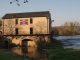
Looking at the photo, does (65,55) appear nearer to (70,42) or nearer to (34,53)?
(34,53)

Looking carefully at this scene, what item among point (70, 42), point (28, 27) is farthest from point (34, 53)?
point (70, 42)

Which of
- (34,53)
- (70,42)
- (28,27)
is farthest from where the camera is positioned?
(70,42)

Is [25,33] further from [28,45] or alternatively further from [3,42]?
[3,42]

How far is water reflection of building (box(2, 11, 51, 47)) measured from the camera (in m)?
48.3

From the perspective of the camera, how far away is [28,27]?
164ft

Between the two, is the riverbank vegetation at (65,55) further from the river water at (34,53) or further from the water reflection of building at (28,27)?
the water reflection of building at (28,27)

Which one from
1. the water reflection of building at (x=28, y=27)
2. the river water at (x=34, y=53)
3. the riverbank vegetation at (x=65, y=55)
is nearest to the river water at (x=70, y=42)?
the water reflection of building at (x=28, y=27)

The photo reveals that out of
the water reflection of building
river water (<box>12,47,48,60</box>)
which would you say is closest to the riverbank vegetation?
river water (<box>12,47,48,60</box>)

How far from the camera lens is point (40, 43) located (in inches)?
1850

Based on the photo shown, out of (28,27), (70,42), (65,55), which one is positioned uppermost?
(28,27)

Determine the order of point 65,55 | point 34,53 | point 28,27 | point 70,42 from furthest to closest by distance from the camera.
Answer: point 70,42 < point 28,27 < point 34,53 < point 65,55

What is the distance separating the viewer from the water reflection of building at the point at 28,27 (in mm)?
48312

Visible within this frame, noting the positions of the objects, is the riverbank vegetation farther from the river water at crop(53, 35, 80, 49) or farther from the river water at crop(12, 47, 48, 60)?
the river water at crop(53, 35, 80, 49)

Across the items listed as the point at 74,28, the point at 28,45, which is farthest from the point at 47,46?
the point at 74,28
